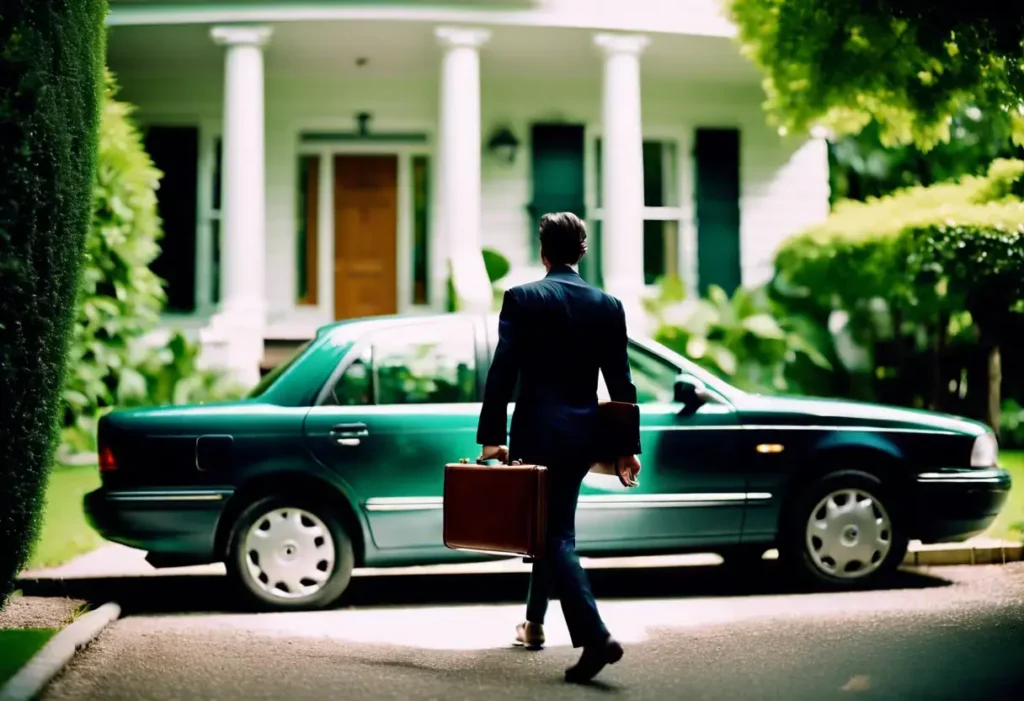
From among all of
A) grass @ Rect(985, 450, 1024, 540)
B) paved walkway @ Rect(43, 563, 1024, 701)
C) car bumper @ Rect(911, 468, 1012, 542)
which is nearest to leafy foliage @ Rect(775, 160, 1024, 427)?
grass @ Rect(985, 450, 1024, 540)

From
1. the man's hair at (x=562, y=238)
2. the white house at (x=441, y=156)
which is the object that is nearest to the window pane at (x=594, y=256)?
the white house at (x=441, y=156)

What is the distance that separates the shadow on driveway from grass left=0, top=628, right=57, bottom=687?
3.16ft

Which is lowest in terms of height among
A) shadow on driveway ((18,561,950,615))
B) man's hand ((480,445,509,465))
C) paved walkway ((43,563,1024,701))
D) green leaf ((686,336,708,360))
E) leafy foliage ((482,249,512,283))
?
shadow on driveway ((18,561,950,615))

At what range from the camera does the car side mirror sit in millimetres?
6570

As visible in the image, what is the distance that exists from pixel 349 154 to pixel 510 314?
1156cm

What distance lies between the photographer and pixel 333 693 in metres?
4.81

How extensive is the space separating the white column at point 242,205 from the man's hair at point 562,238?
8998mm

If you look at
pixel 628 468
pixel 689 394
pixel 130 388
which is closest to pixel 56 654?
pixel 628 468

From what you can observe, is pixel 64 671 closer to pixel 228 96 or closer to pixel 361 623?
pixel 361 623

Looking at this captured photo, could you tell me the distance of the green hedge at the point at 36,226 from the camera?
5301 mm

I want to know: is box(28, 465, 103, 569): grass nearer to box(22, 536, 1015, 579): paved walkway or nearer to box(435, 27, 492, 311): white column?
box(22, 536, 1015, 579): paved walkway

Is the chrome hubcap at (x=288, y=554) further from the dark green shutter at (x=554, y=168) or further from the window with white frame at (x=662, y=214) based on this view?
the window with white frame at (x=662, y=214)

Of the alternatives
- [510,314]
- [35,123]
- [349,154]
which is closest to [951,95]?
[510,314]

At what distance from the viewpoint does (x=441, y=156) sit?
564 inches
